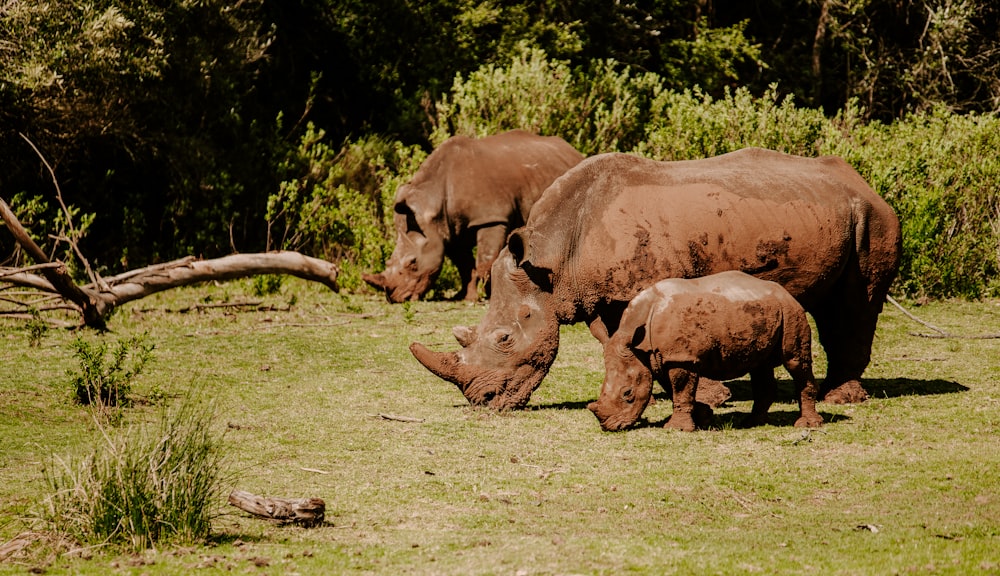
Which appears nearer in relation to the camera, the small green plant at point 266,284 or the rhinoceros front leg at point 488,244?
the rhinoceros front leg at point 488,244

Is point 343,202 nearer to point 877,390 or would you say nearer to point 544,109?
point 544,109

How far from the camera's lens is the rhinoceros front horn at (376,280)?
16.9 metres

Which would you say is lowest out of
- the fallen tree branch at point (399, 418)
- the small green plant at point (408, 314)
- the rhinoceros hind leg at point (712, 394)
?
the fallen tree branch at point (399, 418)

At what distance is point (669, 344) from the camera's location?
9.12m

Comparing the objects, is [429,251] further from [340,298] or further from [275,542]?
[275,542]

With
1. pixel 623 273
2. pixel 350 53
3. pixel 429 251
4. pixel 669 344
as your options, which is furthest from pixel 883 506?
pixel 350 53

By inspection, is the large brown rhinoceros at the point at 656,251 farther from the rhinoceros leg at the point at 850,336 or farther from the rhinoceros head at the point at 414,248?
the rhinoceros head at the point at 414,248

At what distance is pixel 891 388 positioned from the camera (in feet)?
37.5

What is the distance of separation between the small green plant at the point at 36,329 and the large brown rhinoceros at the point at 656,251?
4.98m

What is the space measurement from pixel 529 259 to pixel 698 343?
5.77ft

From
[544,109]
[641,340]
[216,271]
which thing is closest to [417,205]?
[216,271]

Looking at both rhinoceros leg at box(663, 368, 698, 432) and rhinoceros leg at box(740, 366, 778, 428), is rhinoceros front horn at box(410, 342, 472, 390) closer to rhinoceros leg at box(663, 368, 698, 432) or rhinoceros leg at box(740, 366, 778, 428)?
rhinoceros leg at box(663, 368, 698, 432)

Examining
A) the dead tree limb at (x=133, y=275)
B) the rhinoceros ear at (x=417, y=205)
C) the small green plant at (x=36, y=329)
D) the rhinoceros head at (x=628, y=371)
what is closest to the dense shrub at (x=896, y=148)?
the rhinoceros ear at (x=417, y=205)

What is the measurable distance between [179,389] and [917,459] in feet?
21.5
